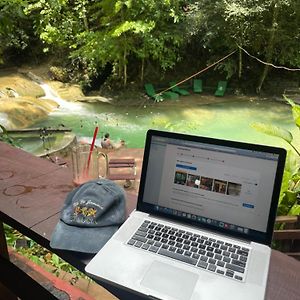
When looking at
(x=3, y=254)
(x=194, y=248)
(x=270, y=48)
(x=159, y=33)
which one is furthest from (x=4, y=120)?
(x=270, y=48)

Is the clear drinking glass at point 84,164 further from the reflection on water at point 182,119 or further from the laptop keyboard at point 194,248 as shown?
the reflection on water at point 182,119

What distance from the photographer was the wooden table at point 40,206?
54cm

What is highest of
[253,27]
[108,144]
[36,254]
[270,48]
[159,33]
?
[253,27]

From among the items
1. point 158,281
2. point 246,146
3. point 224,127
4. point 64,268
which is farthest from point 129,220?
point 224,127

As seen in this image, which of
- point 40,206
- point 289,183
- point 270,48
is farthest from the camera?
point 270,48

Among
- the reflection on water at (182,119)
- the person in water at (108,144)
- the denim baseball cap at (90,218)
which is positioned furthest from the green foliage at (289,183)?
the reflection on water at (182,119)

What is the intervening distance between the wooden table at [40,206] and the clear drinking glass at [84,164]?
0.03 meters

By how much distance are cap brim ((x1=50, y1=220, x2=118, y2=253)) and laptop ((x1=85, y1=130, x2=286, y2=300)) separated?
16 millimetres

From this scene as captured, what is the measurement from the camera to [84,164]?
0.82m

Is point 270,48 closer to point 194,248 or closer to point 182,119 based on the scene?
point 182,119

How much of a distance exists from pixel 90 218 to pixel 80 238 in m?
0.04

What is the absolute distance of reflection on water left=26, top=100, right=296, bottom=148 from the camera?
19.5ft

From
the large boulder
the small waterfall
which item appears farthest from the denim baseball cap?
the small waterfall

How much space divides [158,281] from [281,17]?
26.2 ft
